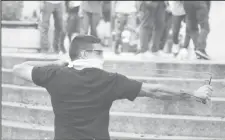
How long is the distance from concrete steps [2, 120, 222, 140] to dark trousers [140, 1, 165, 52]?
2.60 meters

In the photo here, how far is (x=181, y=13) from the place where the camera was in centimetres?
805

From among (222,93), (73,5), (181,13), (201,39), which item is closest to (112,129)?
(222,93)

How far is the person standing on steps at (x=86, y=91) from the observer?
3525 millimetres

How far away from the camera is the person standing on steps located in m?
3.53

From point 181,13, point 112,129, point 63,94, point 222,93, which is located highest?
point 181,13

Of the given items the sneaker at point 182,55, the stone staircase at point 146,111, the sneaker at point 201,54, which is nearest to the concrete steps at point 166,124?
the stone staircase at point 146,111

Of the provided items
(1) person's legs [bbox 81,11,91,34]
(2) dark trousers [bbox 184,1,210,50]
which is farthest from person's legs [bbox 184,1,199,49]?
(1) person's legs [bbox 81,11,91,34]

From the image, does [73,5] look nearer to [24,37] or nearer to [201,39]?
[24,37]

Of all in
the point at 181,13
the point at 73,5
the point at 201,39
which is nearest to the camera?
the point at 201,39

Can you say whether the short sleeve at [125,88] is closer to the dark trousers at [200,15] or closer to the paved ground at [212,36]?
the dark trousers at [200,15]

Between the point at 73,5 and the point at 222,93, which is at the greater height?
the point at 73,5

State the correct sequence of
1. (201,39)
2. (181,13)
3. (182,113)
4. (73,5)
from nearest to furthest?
(182,113) < (201,39) < (181,13) < (73,5)

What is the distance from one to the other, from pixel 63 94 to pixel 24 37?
5.82 meters

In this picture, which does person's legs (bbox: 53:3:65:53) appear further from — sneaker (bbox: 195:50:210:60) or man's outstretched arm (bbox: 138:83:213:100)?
man's outstretched arm (bbox: 138:83:213:100)
